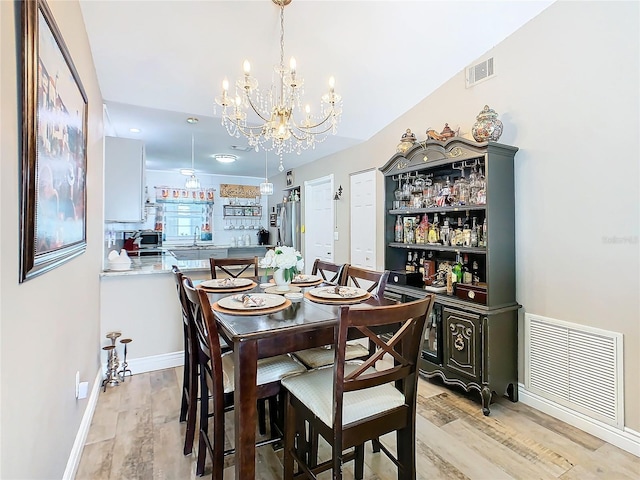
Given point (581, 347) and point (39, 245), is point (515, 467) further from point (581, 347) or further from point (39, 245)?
point (39, 245)

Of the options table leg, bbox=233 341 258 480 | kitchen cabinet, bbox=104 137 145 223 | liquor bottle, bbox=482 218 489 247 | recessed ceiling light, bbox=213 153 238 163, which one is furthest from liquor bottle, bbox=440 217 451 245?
recessed ceiling light, bbox=213 153 238 163

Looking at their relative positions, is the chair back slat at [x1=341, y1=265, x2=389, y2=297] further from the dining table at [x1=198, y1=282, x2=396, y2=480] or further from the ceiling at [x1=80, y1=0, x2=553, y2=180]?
the ceiling at [x1=80, y1=0, x2=553, y2=180]

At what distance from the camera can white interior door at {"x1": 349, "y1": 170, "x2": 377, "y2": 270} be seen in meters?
4.27

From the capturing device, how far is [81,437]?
6.70ft

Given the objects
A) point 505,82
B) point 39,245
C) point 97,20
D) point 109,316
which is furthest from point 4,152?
point 505,82

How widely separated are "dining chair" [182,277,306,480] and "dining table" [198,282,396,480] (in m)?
0.09

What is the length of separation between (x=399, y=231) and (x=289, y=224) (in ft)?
10.4

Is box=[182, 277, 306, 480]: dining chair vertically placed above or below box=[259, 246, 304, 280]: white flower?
below

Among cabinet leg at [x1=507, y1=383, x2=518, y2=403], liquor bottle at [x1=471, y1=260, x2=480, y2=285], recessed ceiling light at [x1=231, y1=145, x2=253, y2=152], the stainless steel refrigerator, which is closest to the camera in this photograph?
cabinet leg at [x1=507, y1=383, x2=518, y2=403]

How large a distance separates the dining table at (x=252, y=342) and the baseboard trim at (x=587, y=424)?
6.08 feet

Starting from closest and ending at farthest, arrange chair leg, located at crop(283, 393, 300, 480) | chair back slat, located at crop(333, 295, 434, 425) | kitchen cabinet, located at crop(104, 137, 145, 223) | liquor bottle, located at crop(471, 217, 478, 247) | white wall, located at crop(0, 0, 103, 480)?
white wall, located at crop(0, 0, 103, 480), chair back slat, located at crop(333, 295, 434, 425), chair leg, located at crop(283, 393, 300, 480), liquor bottle, located at crop(471, 217, 478, 247), kitchen cabinet, located at crop(104, 137, 145, 223)

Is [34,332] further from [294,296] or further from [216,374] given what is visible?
[294,296]

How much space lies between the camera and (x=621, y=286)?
2148 mm

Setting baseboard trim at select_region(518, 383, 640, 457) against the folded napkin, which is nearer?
the folded napkin
